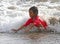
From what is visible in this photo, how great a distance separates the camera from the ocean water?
8.16 meters

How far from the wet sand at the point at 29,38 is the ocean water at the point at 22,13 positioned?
0.57m

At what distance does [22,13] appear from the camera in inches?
388

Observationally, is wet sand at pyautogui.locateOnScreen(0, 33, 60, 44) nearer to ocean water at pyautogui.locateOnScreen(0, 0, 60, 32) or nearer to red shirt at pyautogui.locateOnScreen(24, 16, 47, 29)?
red shirt at pyautogui.locateOnScreen(24, 16, 47, 29)

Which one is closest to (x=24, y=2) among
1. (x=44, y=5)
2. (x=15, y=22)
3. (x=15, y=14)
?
(x=44, y=5)

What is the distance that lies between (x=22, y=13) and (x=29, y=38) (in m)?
3.09

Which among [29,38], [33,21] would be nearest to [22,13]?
[33,21]

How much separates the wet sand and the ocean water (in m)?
0.57

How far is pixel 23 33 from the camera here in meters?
7.53

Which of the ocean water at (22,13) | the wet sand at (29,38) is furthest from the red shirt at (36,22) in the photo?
the wet sand at (29,38)

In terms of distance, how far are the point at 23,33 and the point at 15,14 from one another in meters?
2.36

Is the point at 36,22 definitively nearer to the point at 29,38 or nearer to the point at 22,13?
the point at 29,38

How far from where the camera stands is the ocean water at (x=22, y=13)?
321 inches

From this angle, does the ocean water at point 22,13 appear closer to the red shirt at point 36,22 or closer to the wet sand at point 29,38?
the red shirt at point 36,22

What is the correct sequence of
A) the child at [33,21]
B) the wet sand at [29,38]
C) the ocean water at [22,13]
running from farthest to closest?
1. the ocean water at [22,13]
2. the child at [33,21]
3. the wet sand at [29,38]
